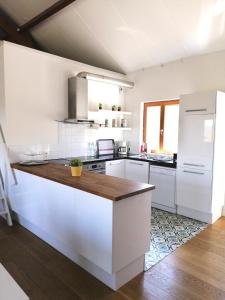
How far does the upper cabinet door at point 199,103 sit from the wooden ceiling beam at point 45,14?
2.09m

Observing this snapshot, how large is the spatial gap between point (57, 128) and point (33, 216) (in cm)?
148

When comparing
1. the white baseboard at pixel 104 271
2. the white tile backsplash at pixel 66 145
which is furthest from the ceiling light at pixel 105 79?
the white baseboard at pixel 104 271

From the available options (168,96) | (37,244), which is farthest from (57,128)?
(168,96)

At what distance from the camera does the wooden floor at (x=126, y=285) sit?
72.4 inches

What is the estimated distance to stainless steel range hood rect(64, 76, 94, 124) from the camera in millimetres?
3568

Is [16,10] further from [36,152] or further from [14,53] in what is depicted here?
[36,152]

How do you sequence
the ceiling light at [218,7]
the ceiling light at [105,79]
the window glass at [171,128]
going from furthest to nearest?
the window glass at [171,128] → the ceiling light at [105,79] → the ceiling light at [218,7]

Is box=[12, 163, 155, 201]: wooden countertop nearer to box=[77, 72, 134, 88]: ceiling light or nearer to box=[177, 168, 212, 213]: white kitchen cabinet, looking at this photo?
box=[177, 168, 212, 213]: white kitchen cabinet

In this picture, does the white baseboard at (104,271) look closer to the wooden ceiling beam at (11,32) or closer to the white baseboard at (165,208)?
the white baseboard at (165,208)

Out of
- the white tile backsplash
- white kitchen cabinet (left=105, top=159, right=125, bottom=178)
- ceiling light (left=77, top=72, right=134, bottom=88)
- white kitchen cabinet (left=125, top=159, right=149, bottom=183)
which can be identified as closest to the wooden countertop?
the white tile backsplash

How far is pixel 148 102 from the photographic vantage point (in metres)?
4.51

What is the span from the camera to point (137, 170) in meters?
4.01

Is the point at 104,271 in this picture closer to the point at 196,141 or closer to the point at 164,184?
the point at 164,184

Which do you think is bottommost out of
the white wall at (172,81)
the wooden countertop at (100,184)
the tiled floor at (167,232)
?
the tiled floor at (167,232)
